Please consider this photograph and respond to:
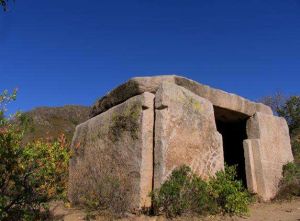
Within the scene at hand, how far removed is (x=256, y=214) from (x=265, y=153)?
217cm

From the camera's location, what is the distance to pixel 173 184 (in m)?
5.35

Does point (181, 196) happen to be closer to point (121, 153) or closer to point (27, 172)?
point (121, 153)

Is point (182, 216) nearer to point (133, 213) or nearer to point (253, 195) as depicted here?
point (133, 213)

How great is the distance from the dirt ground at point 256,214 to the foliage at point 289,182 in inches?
15.6

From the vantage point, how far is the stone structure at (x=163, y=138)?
5785mm

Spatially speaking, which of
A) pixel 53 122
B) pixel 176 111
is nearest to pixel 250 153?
pixel 176 111

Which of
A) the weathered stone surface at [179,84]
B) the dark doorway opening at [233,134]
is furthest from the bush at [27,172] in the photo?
the dark doorway opening at [233,134]

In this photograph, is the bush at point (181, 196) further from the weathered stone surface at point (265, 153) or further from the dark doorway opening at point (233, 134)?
the dark doorway opening at point (233, 134)

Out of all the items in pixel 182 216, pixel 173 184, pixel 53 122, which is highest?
pixel 53 122

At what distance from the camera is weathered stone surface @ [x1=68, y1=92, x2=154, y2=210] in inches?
223

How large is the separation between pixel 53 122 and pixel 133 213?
1961 centimetres

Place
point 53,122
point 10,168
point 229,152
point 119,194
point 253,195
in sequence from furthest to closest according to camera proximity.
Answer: point 53,122 < point 229,152 < point 253,195 < point 119,194 < point 10,168

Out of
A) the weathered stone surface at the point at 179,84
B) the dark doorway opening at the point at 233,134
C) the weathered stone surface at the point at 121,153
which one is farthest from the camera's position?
the dark doorway opening at the point at 233,134

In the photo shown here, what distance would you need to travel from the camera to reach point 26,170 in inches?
178
